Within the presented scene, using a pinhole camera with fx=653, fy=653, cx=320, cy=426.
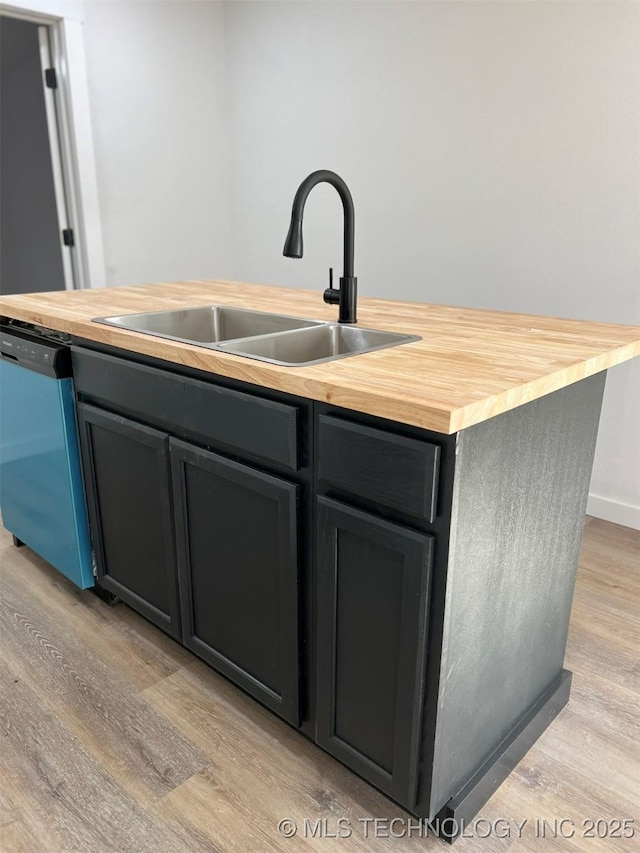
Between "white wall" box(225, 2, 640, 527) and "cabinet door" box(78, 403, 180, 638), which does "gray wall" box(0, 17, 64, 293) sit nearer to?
"white wall" box(225, 2, 640, 527)

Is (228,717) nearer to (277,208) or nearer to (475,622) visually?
(475,622)

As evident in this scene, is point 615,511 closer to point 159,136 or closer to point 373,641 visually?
point 373,641

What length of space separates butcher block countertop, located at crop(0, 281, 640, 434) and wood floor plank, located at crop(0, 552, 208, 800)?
0.89 meters

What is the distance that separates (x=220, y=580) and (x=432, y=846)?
27.4 inches

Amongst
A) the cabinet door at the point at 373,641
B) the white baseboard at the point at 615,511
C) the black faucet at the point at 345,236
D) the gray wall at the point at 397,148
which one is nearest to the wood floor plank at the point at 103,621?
the cabinet door at the point at 373,641

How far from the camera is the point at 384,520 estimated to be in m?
1.12

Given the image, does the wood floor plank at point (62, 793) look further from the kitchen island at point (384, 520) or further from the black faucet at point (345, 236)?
the black faucet at point (345, 236)

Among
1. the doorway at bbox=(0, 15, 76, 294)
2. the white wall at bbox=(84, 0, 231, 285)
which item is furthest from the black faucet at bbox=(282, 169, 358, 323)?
the doorway at bbox=(0, 15, 76, 294)

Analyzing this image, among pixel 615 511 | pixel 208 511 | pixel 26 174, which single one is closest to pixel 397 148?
pixel 615 511

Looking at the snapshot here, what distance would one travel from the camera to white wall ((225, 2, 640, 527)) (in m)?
2.39

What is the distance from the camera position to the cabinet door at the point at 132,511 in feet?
5.38

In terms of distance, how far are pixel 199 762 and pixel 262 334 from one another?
1.08 meters

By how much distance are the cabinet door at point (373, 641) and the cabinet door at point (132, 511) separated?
540mm

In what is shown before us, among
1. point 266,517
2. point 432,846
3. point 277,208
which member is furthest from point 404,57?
point 432,846
